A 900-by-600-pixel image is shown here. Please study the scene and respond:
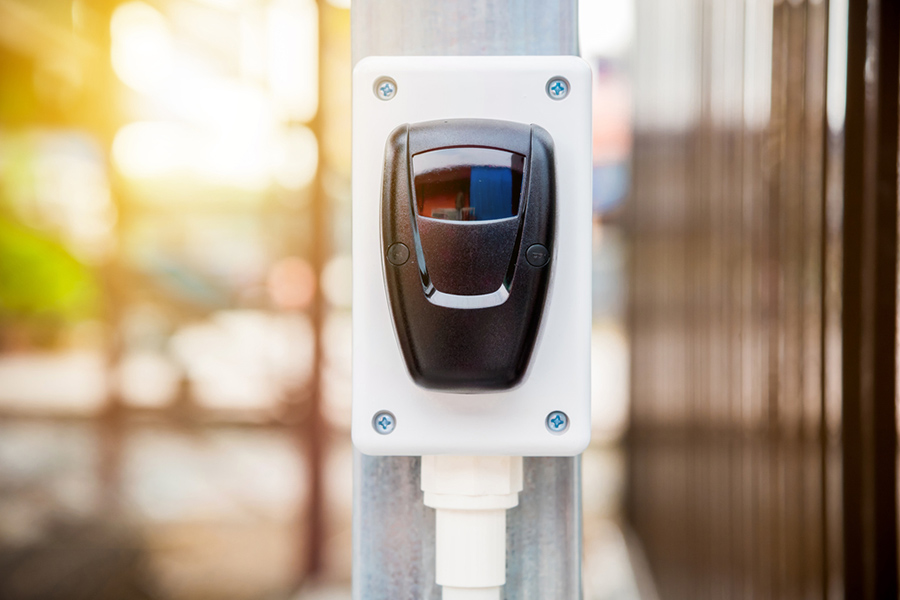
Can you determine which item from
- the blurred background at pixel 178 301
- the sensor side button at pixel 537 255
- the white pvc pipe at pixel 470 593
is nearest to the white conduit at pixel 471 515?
the white pvc pipe at pixel 470 593

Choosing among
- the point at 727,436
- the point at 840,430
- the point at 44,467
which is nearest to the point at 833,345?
the point at 840,430

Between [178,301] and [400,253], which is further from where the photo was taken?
[178,301]

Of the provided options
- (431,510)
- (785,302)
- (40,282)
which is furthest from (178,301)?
(431,510)

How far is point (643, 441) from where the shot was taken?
274 centimetres

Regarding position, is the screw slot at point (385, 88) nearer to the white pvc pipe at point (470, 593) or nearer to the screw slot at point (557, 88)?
the screw slot at point (557, 88)

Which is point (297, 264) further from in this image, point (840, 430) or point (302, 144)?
point (840, 430)

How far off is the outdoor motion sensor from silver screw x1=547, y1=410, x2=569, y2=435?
0.17 ft

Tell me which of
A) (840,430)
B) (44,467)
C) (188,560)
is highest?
(840,430)

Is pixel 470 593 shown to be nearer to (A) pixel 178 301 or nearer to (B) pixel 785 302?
(B) pixel 785 302

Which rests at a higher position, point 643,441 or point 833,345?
point 833,345

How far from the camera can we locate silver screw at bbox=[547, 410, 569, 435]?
0.40 metres

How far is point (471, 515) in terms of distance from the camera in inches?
16.1

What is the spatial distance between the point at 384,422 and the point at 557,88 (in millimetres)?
206

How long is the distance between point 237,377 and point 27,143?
130 cm
